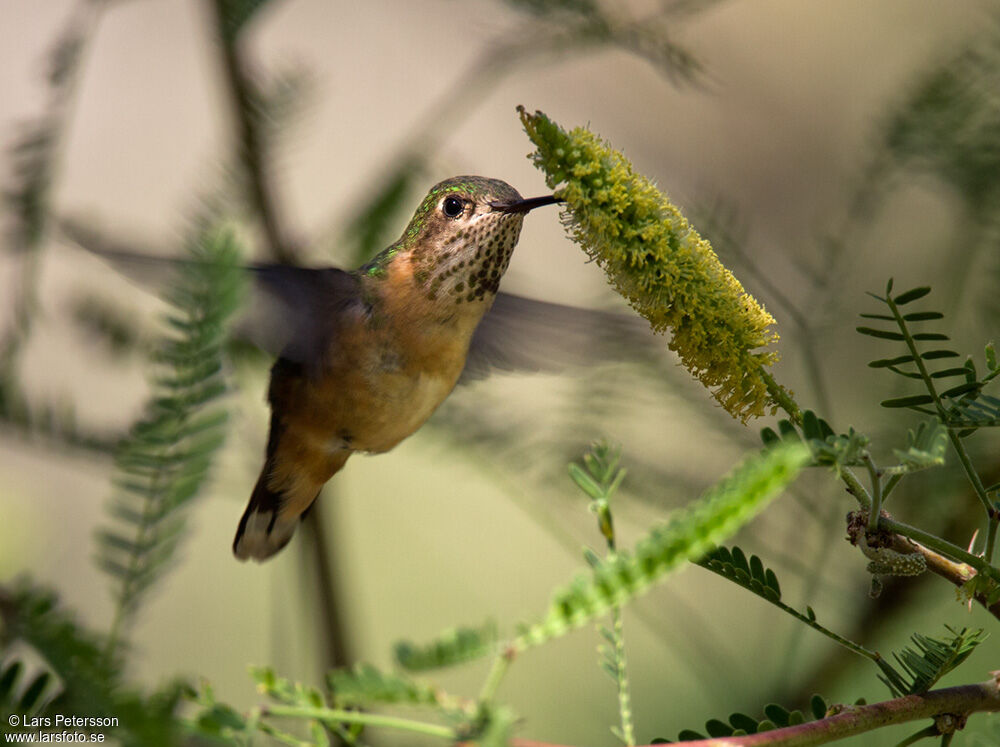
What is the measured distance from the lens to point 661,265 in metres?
0.53

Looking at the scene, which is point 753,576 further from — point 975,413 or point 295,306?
point 295,306

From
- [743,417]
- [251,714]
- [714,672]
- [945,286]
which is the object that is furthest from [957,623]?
[251,714]

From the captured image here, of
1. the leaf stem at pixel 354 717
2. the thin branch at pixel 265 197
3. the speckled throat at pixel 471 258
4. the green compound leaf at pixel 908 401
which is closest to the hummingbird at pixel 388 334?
the speckled throat at pixel 471 258

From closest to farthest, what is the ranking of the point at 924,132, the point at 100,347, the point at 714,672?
1. the point at 924,132
2. the point at 100,347
3. the point at 714,672

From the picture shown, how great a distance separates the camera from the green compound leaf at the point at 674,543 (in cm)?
29

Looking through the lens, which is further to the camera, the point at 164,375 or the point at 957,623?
the point at 957,623

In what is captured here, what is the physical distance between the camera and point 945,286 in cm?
115

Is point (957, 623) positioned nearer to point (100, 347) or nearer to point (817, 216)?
point (817, 216)

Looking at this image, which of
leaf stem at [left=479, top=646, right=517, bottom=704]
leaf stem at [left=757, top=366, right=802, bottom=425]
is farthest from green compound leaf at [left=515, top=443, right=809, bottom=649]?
leaf stem at [left=757, top=366, right=802, bottom=425]

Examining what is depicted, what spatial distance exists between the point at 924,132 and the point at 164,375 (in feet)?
2.81

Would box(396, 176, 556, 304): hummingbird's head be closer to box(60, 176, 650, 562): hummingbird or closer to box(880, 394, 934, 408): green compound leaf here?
box(60, 176, 650, 562): hummingbird

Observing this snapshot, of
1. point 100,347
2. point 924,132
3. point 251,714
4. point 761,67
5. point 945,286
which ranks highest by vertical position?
point 761,67

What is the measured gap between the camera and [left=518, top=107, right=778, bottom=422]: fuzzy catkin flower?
513mm

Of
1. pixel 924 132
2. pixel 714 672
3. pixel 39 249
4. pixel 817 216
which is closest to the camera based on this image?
pixel 39 249
